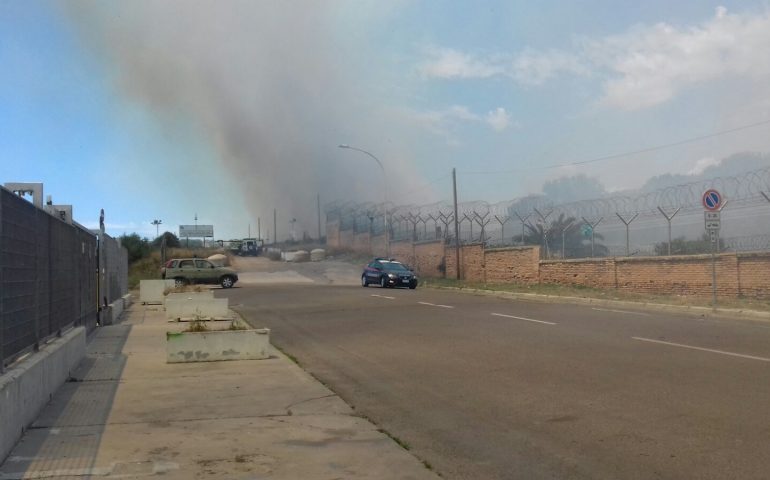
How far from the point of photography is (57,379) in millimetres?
8305

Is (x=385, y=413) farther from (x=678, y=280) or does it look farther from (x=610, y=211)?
(x=610, y=211)

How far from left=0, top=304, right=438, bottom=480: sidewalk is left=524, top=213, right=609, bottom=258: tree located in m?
23.3

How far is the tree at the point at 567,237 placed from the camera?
31217mm

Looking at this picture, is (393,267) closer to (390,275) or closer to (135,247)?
(390,275)

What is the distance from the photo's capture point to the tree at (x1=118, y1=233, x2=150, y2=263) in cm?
6588

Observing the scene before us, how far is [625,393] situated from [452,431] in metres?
2.58

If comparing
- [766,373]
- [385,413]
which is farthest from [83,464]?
[766,373]

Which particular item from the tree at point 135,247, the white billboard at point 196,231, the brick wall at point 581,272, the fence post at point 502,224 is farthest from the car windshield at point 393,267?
Result: the white billboard at point 196,231

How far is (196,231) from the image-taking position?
11312cm

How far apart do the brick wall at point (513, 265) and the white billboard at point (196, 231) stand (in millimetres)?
81718

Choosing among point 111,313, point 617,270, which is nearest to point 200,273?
point 111,313

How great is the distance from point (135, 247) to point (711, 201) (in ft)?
187

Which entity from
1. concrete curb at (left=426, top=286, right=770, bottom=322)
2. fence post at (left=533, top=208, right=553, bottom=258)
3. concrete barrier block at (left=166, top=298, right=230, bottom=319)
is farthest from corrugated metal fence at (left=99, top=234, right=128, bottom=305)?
fence post at (left=533, top=208, right=553, bottom=258)

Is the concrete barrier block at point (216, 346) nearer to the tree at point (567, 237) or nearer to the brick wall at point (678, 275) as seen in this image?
the brick wall at point (678, 275)
